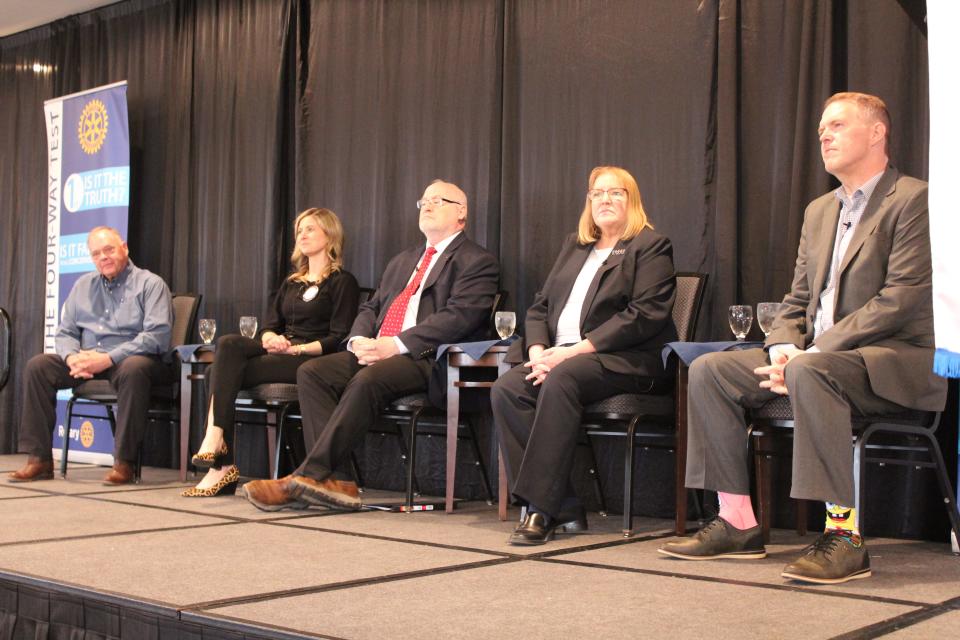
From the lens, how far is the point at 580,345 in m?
3.62

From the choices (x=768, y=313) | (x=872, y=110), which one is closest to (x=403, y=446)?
(x=768, y=313)

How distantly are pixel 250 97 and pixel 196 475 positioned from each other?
2.10 m

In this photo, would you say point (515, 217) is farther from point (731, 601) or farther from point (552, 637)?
point (552, 637)

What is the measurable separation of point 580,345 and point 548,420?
1.09 ft

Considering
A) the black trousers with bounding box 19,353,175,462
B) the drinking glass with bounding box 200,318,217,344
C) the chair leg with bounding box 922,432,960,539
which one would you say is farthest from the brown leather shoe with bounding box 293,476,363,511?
the chair leg with bounding box 922,432,960,539

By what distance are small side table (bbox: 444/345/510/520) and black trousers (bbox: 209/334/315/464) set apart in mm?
807

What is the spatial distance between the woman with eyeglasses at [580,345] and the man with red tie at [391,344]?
1.48 ft

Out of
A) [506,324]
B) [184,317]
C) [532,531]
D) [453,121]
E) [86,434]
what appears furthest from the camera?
[86,434]

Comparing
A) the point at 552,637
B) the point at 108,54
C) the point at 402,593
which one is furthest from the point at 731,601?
the point at 108,54

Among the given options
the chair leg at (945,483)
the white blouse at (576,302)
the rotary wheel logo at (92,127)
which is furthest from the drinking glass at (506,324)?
the rotary wheel logo at (92,127)

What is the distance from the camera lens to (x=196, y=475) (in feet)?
18.6

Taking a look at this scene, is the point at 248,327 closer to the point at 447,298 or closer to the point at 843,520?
the point at 447,298

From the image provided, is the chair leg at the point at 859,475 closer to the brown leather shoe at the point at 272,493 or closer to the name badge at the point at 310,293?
the brown leather shoe at the point at 272,493

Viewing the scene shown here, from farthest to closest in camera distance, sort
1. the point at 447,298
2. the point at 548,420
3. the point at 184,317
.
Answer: the point at 184,317 → the point at 447,298 → the point at 548,420
